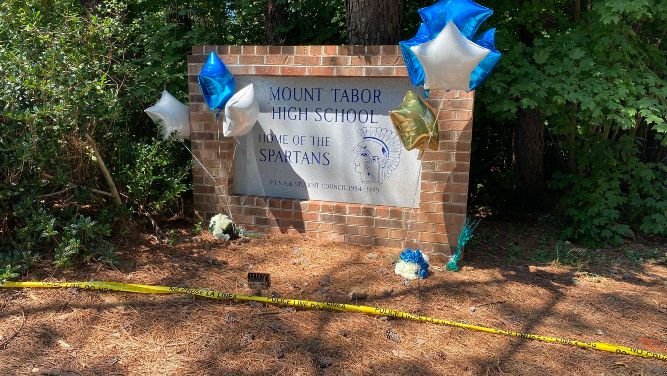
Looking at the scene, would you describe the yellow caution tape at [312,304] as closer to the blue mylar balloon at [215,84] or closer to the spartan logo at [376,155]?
the spartan logo at [376,155]

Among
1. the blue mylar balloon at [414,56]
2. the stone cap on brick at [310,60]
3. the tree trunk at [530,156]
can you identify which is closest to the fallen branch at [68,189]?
the stone cap on brick at [310,60]

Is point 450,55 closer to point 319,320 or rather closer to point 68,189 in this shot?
point 319,320

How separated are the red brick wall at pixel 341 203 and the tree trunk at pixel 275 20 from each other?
1699 mm

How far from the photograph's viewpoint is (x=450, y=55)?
12.0ft

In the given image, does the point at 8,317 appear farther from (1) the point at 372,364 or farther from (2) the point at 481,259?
(2) the point at 481,259

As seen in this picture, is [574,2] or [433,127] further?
[574,2]

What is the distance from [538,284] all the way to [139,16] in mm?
5313

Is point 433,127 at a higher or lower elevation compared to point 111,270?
higher

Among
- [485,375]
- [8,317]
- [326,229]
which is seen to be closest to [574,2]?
[326,229]

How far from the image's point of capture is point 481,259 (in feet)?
16.3

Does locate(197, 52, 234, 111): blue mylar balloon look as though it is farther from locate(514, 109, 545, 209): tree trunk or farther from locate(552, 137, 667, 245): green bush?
locate(552, 137, 667, 245): green bush

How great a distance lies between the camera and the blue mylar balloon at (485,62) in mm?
3812

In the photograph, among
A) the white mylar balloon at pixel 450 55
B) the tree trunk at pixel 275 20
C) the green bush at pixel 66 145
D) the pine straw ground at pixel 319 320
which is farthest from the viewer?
the tree trunk at pixel 275 20

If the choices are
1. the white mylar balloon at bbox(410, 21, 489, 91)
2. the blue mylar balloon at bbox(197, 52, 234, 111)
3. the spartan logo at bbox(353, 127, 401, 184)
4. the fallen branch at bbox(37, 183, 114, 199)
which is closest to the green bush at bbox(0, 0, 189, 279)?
the fallen branch at bbox(37, 183, 114, 199)
